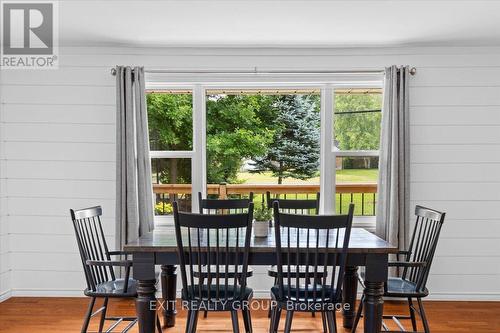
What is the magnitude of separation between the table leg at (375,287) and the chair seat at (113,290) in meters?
1.57

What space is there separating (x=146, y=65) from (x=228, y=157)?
1276 millimetres

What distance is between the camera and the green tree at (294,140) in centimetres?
451

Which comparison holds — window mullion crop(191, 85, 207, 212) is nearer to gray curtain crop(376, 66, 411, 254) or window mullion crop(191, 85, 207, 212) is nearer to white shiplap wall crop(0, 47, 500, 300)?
white shiplap wall crop(0, 47, 500, 300)

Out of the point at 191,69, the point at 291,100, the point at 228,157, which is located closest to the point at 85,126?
the point at 191,69

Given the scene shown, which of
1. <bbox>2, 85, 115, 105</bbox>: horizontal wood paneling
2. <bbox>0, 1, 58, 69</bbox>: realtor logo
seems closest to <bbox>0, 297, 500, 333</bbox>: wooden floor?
<bbox>2, 85, 115, 105</bbox>: horizontal wood paneling

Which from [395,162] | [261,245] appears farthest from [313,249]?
[395,162]

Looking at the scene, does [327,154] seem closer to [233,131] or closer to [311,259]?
[233,131]

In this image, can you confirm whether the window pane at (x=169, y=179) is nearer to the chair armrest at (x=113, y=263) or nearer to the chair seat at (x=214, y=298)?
the chair armrest at (x=113, y=263)

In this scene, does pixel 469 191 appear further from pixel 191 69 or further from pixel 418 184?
pixel 191 69

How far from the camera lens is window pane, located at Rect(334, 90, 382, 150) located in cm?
429

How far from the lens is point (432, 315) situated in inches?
146

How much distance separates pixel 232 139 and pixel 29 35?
2.17 m

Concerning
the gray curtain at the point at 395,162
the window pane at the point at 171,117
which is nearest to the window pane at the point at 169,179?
the window pane at the point at 171,117

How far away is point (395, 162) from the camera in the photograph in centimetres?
395
